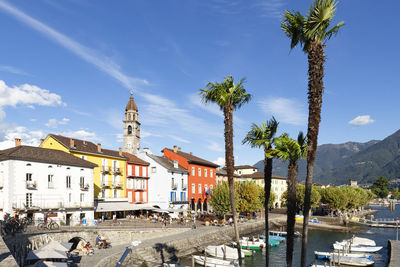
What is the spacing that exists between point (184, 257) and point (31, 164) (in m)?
22.3

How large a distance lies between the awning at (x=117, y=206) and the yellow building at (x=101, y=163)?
0.51m

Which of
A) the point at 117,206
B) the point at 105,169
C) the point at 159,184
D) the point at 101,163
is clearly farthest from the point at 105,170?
the point at 159,184

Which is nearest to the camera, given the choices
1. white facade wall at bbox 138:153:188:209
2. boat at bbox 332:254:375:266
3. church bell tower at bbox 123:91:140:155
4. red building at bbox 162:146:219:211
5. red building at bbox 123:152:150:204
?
boat at bbox 332:254:375:266

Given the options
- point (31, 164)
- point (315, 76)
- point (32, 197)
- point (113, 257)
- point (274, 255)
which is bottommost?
point (274, 255)

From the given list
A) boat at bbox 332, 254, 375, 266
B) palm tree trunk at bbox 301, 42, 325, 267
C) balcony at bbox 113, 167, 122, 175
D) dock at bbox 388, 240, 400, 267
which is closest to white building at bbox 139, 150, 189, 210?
balcony at bbox 113, 167, 122, 175

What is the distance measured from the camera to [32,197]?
40469mm

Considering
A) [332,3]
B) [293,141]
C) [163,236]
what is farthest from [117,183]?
[332,3]

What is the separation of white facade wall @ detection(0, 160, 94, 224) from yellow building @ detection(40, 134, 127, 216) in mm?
5272

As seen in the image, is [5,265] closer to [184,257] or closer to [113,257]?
[113,257]

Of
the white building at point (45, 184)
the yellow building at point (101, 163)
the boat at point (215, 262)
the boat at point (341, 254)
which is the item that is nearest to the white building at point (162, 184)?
the yellow building at point (101, 163)

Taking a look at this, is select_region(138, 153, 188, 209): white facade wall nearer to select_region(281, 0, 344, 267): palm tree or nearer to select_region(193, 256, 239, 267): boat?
select_region(193, 256, 239, 267): boat

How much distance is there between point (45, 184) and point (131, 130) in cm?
3262

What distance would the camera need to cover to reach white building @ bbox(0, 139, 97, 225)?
3888cm

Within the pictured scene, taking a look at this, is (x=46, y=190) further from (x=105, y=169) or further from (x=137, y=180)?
(x=137, y=180)
